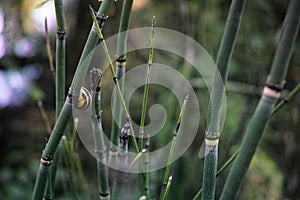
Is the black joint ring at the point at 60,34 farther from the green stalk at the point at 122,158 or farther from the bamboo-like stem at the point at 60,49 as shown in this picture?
the green stalk at the point at 122,158

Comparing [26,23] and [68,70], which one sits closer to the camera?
[26,23]

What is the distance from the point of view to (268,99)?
392 mm

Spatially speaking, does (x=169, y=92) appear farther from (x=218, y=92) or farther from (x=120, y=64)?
(x=218, y=92)

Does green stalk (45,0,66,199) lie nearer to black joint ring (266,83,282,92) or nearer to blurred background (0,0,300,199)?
black joint ring (266,83,282,92)

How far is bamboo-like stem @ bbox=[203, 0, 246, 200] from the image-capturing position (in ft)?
1.28

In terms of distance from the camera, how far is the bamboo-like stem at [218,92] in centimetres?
39

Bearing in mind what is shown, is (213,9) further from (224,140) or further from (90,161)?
(90,161)

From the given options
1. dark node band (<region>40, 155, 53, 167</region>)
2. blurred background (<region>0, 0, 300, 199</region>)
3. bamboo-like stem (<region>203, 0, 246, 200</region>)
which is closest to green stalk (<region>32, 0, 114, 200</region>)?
dark node band (<region>40, 155, 53, 167</region>)

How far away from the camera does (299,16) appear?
0.36m

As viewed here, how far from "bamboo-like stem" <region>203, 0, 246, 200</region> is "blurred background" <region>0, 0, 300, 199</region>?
0.57 metres

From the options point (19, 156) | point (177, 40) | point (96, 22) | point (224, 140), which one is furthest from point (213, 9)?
point (96, 22)

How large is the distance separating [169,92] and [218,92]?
1144 millimetres

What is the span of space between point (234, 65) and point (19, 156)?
2.85ft

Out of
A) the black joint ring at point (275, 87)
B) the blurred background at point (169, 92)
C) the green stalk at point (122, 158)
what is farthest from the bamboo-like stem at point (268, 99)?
the blurred background at point (169, 92)
